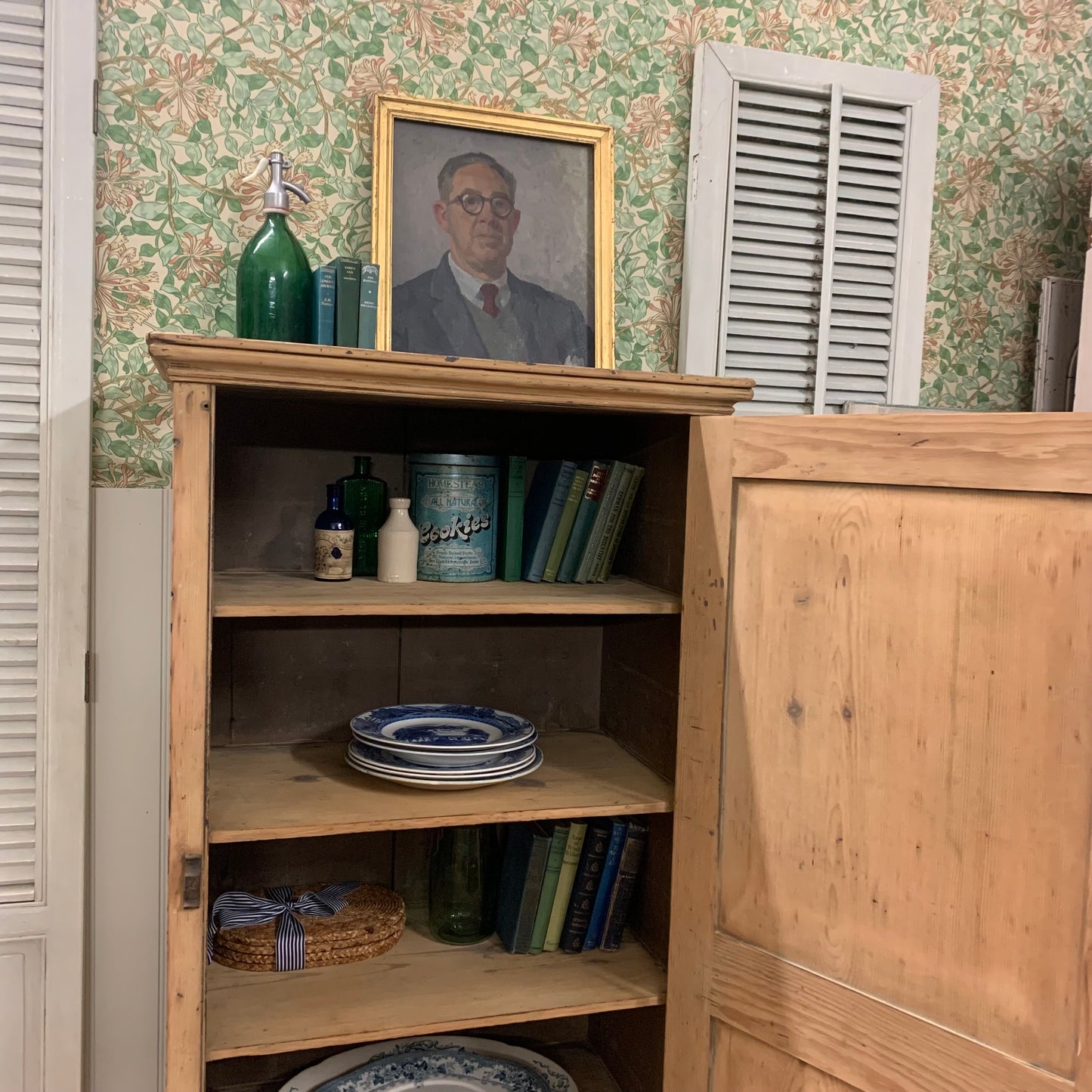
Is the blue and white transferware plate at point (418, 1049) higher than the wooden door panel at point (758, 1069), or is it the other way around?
the wooden door panel at point (758, 1069)

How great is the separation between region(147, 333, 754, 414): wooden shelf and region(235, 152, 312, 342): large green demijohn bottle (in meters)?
0.16

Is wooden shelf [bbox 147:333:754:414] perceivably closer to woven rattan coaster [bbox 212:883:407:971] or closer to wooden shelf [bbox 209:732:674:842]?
wooden shelf [bbox 209:732:674:842]

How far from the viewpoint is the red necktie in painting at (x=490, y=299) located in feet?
5.37

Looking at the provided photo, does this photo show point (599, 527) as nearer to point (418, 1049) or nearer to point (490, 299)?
point (490, 299)

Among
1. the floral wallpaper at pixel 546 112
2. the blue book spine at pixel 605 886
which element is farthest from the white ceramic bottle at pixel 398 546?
the blue book spine at pixel 605 886

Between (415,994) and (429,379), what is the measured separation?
0.90 m

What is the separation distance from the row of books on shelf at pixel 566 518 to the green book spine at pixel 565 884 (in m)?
0.40

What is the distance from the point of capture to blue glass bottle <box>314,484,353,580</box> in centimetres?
149


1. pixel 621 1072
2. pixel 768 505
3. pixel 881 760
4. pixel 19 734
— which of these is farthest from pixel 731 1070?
pixel 19 734

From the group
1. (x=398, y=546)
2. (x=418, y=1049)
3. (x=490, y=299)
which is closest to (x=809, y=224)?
(x=490, y=299)

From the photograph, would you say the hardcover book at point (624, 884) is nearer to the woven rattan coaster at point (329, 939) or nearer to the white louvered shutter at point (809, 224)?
the woven rattan coaster at point (329, 939)

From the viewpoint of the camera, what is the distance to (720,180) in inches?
70.1

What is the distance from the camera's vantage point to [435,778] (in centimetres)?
140

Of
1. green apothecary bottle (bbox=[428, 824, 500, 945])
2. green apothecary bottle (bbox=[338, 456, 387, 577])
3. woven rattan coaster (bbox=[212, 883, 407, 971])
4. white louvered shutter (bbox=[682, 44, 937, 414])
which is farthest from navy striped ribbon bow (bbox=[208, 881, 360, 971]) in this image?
white louvered shutter (bbox=[682, 44, 937, 414])
